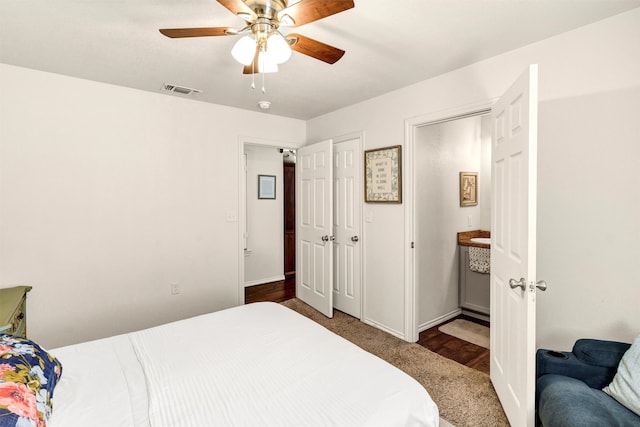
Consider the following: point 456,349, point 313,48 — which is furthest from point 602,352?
point 313,48

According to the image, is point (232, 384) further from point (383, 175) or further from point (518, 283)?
point (383, 175)

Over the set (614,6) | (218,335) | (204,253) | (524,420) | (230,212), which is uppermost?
(614,6)

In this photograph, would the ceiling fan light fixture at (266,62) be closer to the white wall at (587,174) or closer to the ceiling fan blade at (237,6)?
the ceiling fan blade at (237,6)

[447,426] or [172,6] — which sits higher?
[172,6]

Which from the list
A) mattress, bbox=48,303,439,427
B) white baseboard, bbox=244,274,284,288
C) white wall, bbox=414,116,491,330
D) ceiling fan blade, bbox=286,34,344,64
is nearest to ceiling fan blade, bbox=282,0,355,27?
ceiling fan blade, bbox=286,34,344,64

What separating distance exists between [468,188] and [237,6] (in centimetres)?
316

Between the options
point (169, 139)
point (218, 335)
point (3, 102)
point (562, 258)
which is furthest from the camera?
point (169, 139)

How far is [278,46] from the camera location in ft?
4.62

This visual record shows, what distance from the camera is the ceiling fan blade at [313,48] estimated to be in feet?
5.01

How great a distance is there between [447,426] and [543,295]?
1.04 meters

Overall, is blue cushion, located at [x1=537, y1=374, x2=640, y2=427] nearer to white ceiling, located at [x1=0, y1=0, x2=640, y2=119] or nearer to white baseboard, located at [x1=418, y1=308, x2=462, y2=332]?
white baseboard, located at [x1=418, y1=308, x2=462, y2=332]

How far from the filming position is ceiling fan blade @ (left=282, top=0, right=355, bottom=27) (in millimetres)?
1245

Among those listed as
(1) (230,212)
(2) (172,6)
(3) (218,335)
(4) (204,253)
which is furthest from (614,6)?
(4) (204,253)

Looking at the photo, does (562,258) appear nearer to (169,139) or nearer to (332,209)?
(332,209)
